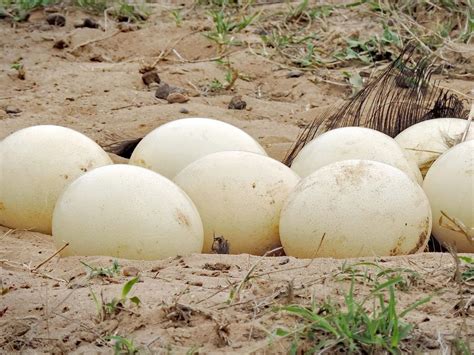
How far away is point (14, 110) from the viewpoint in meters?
5.61

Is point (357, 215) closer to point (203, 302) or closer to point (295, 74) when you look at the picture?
point (203, 302)

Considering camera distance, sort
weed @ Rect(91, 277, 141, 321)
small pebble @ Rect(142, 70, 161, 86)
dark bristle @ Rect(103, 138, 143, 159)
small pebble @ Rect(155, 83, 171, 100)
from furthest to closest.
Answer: small pebble @ Rect(142, 70, 161, 86), small pebble @ Rect(155, 83, 171, 100), dark bristle @ Rect(103, 138, 143, 159), weed @ Rect(91, 277, 141, 321)

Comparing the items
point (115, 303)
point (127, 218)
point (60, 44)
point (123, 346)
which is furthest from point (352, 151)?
point (60, 44)

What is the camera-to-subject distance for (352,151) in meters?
A: 3.78

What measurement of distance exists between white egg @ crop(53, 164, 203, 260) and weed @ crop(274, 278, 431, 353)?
2.78ft

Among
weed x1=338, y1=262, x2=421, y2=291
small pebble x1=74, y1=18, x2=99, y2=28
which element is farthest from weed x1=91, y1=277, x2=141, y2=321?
small pebble x1=74, y1=18, x2=99, y2=28

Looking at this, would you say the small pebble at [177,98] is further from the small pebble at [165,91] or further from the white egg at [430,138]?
the white egg at [430,138]

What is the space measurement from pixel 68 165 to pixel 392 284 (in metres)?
1.56

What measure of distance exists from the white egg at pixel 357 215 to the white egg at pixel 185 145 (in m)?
0.60

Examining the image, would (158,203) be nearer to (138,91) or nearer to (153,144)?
(153,144)

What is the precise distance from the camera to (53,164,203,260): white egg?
3.30 metres

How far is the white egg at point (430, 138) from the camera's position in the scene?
4.06m

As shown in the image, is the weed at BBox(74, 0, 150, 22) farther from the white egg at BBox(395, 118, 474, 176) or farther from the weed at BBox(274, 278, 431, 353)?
the weed at BBox(274, 278, 431, 353)

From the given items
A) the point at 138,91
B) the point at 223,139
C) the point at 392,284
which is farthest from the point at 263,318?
the point at 138,91
